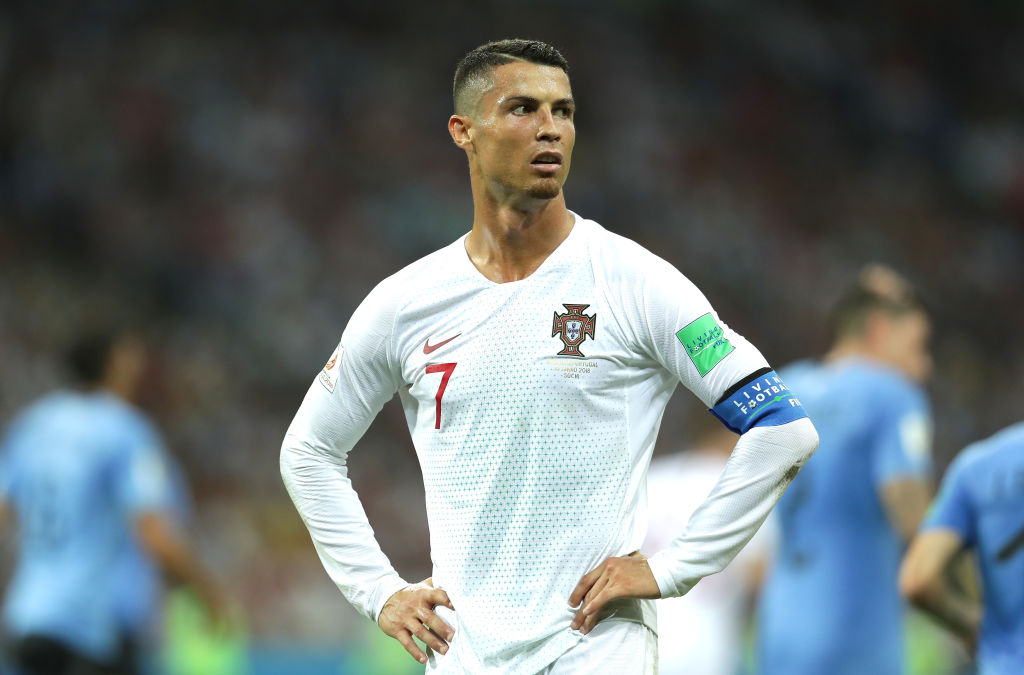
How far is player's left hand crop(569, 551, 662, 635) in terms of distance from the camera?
10.3 feet

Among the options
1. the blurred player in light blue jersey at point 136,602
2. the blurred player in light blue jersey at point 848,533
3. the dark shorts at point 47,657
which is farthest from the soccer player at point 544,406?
the blurred player in light blue jersey at point 136,602

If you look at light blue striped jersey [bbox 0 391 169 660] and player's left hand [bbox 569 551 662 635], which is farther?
light blue striped jersey [bbox 0 391 169 660]

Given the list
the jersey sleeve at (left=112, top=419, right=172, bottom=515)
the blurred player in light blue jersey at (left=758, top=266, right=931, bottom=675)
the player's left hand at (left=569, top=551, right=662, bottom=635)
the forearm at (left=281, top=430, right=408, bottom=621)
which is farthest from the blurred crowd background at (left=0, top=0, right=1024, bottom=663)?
the player's left hand at (left=569, top=551, right=662, bottom=635)

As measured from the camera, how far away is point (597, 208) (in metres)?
15.7

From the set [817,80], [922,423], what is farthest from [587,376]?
[817,80]

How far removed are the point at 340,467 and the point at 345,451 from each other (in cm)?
5

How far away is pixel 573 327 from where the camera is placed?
129 inches

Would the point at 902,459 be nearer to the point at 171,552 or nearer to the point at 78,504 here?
the point at 171,552

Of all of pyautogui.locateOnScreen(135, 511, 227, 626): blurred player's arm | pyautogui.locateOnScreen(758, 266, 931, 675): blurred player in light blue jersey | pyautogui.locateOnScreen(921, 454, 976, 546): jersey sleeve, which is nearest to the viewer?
pyautogui.locateOnScreen(921, 454, 976, 546): jersey sleeve

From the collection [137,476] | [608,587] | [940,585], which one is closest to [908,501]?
[940,585]

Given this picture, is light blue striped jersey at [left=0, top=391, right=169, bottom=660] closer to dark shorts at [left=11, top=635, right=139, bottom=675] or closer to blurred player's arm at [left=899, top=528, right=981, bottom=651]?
dark shorts at [left=11, top=635, right=139, bottom=675]

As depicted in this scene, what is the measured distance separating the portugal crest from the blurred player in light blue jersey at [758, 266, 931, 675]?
269 cm

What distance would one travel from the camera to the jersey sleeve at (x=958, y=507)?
411cm

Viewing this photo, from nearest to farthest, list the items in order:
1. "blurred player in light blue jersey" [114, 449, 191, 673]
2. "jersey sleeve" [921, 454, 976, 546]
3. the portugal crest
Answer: the portugal crest
"jersey sleeve" [921, 454, 976, 546]
"blurred player in light blue jersey" [114, 449, 191, 673]
